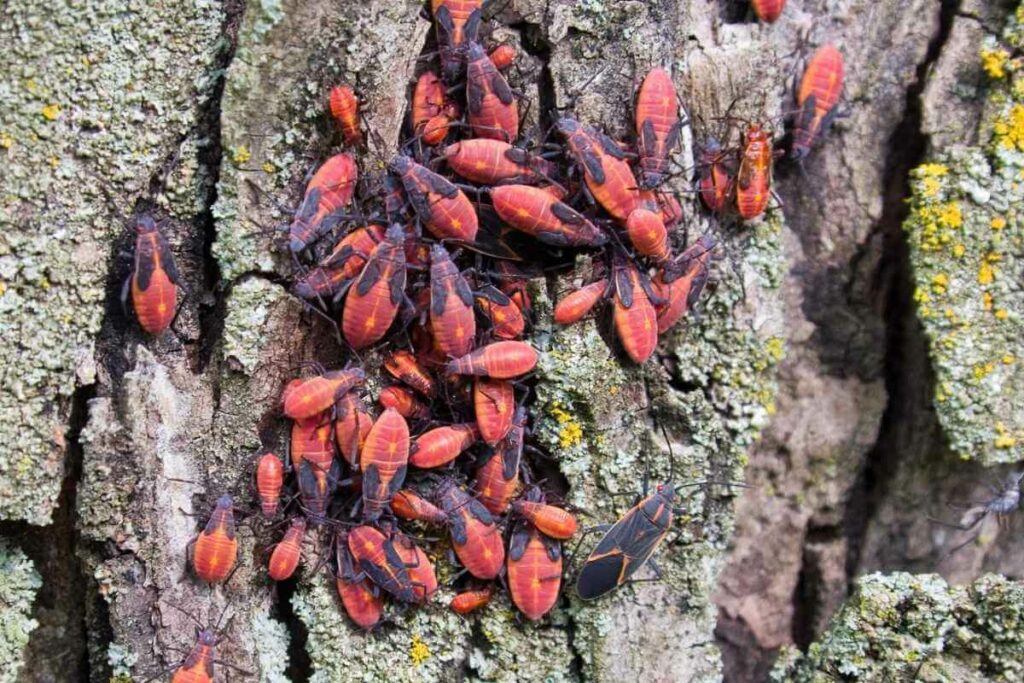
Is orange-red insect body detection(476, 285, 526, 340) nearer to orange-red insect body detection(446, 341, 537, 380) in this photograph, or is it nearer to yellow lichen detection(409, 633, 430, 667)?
orange-red insect body detection(446, 341, 537, 380)

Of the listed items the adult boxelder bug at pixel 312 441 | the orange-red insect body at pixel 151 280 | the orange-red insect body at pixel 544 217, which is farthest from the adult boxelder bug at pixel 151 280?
the orange-red insect body at pixel 544 217

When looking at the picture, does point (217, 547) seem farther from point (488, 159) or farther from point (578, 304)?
point (488, 159)

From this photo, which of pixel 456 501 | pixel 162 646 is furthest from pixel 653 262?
pixel 162 646

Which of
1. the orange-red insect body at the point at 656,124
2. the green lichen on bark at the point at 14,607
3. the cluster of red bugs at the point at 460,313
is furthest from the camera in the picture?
the orange-red insect body at the point at 656,124

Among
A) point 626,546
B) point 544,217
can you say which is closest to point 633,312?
point 544,217

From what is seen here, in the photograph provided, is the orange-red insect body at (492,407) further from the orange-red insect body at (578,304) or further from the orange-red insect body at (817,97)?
the orange-red insect body at (817,97)

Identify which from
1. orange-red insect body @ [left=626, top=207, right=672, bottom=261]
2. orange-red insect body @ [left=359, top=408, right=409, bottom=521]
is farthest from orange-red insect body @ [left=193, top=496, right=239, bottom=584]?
orange-red insect body @ [left=626, top=207, right=672, bottom=261]
